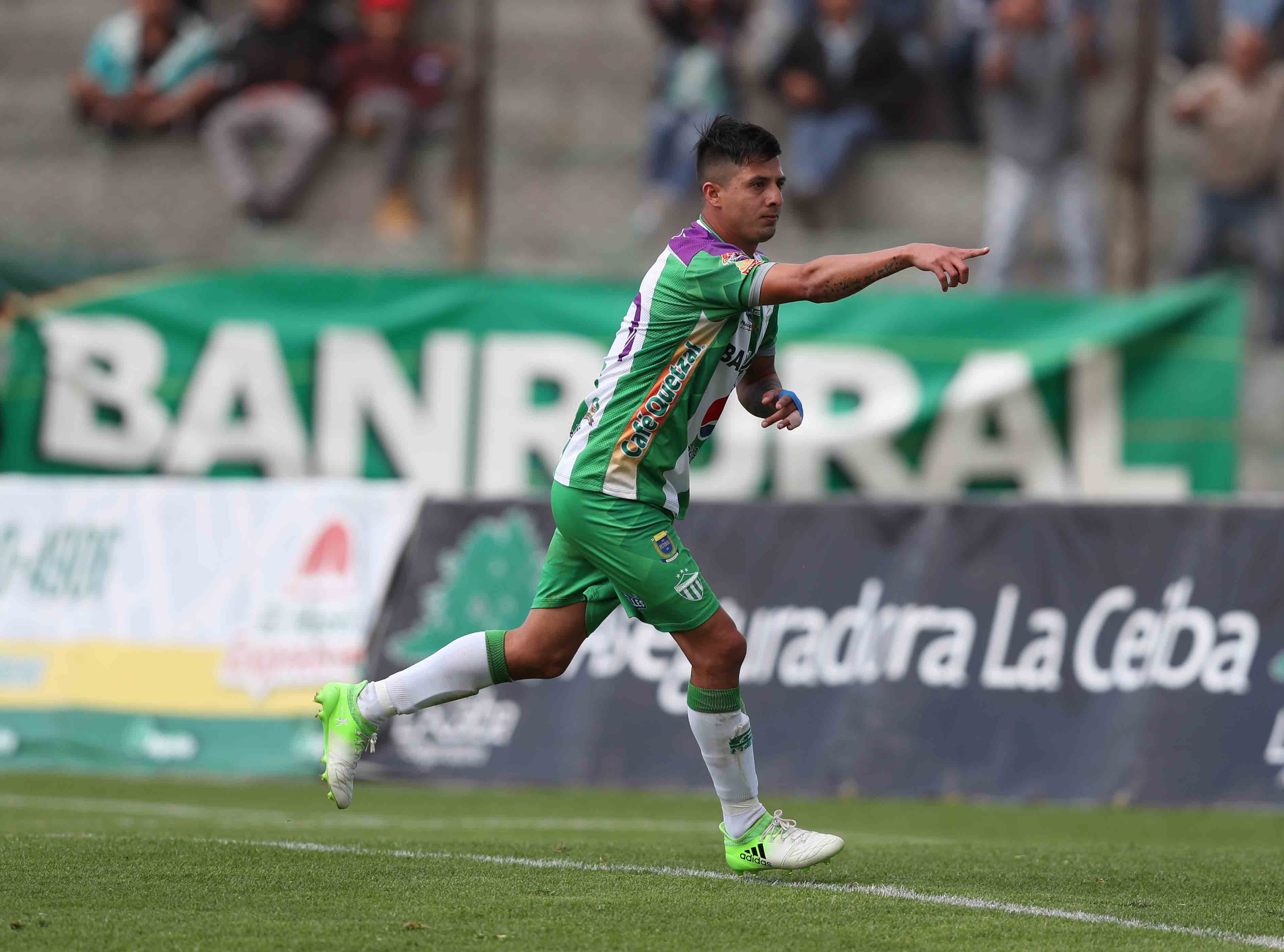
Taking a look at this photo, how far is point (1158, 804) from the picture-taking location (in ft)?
31.5

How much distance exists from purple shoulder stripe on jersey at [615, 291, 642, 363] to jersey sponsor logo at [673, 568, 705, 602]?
688 mm

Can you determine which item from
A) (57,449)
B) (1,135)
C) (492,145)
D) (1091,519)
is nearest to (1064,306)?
(1091,519)

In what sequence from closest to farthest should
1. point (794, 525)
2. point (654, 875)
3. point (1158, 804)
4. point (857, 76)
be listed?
point (654, 875) → point (1158, 804) → point (794, 525) → point (857, 76)

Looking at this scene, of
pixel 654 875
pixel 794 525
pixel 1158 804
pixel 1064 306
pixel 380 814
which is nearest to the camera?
pixel 654 875

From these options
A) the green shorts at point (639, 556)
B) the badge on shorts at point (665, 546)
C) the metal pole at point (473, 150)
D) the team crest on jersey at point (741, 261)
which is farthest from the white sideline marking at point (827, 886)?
the metal pole at point (473, 150)

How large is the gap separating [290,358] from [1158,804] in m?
6.79

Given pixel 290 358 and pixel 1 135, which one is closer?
pixel 290 358

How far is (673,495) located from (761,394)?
0.54 m

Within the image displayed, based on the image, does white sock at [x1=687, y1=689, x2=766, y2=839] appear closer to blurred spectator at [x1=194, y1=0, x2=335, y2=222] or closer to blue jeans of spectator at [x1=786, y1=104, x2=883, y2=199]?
Answer: blue jeans of spectator at [x1=786, y1=104, x2=883, y2=199]

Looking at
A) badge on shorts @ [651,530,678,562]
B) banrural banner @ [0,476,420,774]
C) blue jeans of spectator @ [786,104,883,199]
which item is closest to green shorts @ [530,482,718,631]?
badge on shorts @ [651,530,678,562]

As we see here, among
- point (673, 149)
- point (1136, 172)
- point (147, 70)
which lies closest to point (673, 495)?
point (1136, 172)

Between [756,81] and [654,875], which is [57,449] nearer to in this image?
[756,81]

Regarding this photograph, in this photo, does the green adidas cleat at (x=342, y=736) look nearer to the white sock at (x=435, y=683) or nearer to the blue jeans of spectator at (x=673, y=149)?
the white sock at (x=435, y=683)

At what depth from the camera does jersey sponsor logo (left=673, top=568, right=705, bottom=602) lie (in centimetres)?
545
